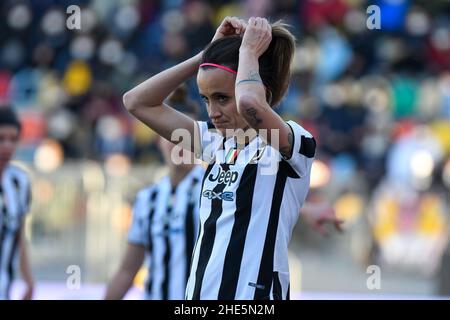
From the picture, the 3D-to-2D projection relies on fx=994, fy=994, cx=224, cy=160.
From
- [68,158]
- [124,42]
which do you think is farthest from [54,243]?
[124,42]

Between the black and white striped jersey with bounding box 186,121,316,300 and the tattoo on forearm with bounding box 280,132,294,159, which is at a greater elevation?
the tattoo on forearm with bounding box 280,132,294,159

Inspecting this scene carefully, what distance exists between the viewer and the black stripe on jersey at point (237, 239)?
12.4 ft

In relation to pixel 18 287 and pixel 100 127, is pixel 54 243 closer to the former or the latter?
pixel 18 287

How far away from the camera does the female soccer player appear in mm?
3771

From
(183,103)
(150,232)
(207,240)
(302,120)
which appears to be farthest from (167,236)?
(302,120)

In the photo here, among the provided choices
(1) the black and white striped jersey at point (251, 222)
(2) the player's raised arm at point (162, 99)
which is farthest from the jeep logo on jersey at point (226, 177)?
(2) the player's raised arm at point (162, 99)

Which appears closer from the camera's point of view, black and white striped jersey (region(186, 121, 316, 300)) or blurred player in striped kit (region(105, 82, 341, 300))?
black and white striped jersey (region(186, 121, 316, 300))

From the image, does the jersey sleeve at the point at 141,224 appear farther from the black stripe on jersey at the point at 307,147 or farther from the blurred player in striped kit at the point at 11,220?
the black stripe on jersey at the point at 307,147

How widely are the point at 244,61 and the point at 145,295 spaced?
297 centimetres

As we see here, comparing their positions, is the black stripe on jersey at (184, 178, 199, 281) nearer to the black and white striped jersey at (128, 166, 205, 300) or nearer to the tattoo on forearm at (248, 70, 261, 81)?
the black and white striped jersey at (128, 166, 205, 300)

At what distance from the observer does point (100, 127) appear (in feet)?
50.8

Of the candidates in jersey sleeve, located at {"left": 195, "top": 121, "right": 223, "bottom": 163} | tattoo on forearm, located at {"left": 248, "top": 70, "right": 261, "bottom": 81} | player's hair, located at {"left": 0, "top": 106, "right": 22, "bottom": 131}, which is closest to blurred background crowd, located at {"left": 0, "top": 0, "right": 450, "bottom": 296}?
player's hair, located at {"left": 0, "top": 106, "right": 22, "bottom": 131}

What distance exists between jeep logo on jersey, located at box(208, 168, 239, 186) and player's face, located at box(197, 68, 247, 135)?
21cm

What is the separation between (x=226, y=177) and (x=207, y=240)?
26cm
